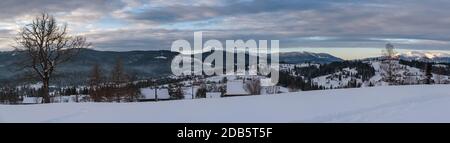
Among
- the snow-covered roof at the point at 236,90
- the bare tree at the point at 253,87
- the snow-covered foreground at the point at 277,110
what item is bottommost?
the bare tree at the point at 253,87

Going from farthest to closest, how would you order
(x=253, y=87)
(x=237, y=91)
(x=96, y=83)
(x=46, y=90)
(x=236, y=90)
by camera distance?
(x=253, y=87) → (x=236, y=90) → (x=237, y=91) → (x=96, y=83) → (x=46, y=90)

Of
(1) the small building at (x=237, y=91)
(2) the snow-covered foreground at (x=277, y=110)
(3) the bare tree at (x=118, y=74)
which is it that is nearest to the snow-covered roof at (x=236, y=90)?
(1) the small building at (x=237, y=91)

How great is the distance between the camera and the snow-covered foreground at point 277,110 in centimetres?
1221

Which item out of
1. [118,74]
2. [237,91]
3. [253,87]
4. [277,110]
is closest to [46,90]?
[277,110]

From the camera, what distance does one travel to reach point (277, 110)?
14406mm

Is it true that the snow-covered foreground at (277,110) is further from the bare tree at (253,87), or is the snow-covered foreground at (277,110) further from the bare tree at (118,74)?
the bare tree at (253,87)

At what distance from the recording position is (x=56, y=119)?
13.8m

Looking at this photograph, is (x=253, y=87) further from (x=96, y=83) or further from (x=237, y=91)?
(x=96, y=83)

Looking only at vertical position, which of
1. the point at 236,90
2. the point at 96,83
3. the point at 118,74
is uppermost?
the point at 118,74
